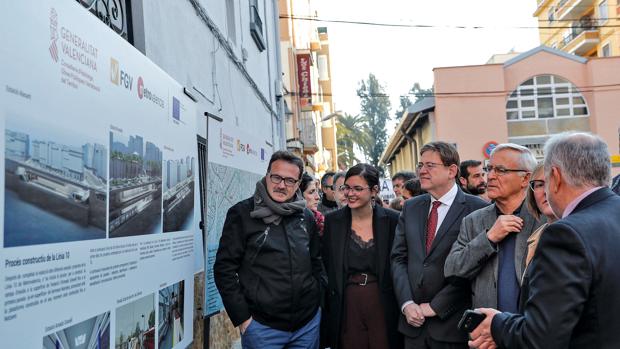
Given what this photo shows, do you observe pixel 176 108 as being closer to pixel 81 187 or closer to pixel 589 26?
pixel 81 187

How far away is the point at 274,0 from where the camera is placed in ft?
45.1

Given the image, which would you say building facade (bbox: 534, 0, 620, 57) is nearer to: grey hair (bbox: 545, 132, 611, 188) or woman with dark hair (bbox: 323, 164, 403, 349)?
woman with dark hair (bbox: 323, 164, 403, 349)

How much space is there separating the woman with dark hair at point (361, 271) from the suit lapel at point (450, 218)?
0.51 meters

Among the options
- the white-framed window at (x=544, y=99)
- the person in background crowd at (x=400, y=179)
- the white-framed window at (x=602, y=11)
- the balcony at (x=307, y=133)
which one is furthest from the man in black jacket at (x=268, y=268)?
the white-framed window at (x=602, y=11)

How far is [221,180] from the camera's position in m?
4.43

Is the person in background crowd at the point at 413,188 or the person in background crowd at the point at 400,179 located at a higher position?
the person in background crowd at the point at 400,179

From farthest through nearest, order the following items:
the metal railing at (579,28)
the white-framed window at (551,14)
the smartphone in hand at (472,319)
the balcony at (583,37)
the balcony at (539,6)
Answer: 1. the balcony at (539,6)
2. the white-framed window at (551,14)
3. the balcony at (583,37)
4. the metal railing at (579,28)
5. the smartphone in hand at (472,319)

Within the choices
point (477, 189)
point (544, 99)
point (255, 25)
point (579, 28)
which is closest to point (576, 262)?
point (477, 189)

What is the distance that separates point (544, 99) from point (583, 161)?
28.2m

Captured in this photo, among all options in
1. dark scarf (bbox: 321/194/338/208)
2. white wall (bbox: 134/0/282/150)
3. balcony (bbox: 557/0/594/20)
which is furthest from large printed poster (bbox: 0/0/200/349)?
balcony (bbox: 557/0/594/20)

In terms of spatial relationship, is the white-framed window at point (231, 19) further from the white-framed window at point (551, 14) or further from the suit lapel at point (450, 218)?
the white-framed window at point (551, 14)

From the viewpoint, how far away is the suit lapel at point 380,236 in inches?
171

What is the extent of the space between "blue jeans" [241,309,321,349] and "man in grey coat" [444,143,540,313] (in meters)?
1.08

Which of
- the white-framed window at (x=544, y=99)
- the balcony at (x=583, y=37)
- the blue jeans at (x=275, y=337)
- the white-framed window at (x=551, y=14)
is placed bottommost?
the blue jeans at (x=275, y=337)
